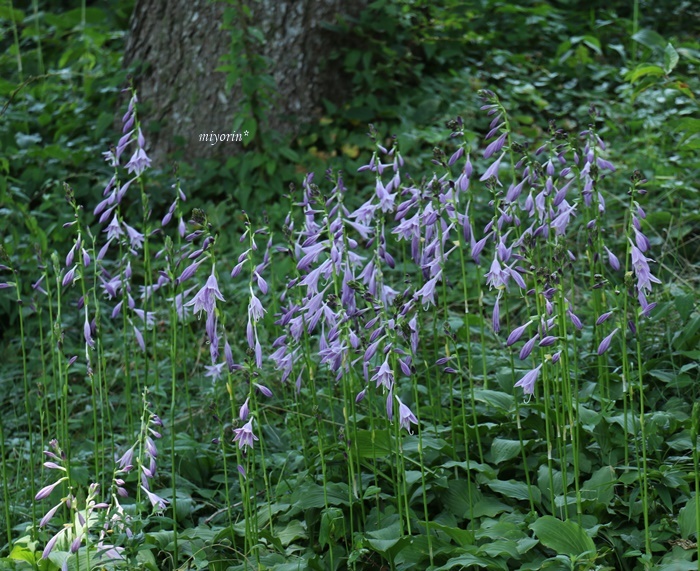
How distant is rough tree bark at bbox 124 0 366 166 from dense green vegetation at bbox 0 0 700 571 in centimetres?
23

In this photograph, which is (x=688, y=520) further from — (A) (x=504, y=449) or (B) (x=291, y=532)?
(B) (x=291, y=532)

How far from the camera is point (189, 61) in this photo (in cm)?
699

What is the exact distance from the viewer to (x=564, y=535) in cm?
249

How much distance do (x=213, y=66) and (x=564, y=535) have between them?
17.8 feet

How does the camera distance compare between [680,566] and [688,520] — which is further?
[688,520]

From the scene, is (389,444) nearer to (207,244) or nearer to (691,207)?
(207,244)

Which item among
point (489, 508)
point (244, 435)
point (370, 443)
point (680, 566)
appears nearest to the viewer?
point (680, 566)

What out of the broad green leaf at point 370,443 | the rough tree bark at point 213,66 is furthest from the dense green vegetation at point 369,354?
the rough tree bark at point 213,66

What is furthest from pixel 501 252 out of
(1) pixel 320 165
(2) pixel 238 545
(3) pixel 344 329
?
(1) pixel 320 165

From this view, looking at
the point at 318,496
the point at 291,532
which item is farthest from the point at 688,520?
the point at 291,532

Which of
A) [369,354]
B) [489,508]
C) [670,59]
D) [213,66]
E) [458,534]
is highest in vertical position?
[670,59]

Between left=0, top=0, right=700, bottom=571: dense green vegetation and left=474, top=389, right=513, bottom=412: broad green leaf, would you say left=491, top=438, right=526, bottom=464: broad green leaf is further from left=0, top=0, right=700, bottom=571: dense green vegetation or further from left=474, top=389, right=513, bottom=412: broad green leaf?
left=474, top=389, right=513, bottom=412: broad green leaf

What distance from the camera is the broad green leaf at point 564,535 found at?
2.46m

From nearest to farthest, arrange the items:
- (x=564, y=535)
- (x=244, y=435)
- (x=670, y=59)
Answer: (x=564, y=535) < (x=244, y=435) < (x=670, y=59)
